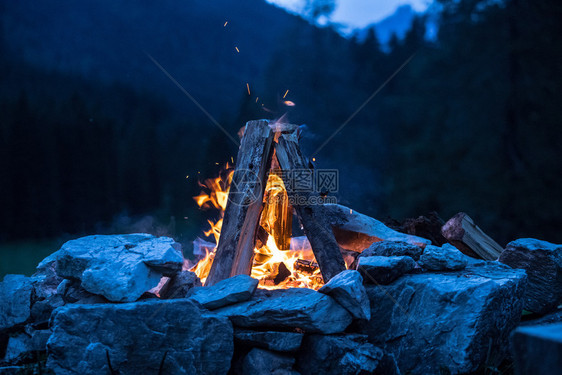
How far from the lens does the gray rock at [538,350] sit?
1124mm

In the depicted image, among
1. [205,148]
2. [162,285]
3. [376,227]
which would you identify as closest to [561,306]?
[376,227]

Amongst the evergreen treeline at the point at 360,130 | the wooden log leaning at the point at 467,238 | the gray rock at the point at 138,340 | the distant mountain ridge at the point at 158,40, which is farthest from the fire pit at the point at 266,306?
the distant mountain ridge at the point at 158,40

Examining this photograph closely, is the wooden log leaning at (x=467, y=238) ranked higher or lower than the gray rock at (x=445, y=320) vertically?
higher

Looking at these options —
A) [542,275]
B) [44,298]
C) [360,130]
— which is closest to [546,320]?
[542,275]

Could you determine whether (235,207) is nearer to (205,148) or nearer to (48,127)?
(205,148)

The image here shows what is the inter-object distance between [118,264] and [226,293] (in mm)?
693

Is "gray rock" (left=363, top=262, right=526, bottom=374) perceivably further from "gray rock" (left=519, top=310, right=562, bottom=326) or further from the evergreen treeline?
the evergreen treeline

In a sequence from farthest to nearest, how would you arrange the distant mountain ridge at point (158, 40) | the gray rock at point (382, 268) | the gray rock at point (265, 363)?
the distant mountain ridge at point (158, 40)
the gray rock at point (382, 268)
the gray rock at point (265, 363)

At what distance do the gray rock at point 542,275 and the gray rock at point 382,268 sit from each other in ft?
4.03

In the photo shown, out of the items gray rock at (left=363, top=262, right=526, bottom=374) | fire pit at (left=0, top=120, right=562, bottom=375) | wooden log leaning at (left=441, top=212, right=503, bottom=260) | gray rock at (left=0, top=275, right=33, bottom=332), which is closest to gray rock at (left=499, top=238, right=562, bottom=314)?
fire pit at (left=0, top=120, right=562, bottom=375)

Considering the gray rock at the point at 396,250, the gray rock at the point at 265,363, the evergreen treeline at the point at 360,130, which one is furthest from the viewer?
the evergreen treeline at the point at 360,130

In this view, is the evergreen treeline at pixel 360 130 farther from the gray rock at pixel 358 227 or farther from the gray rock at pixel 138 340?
the gray rock at pixel 138 340

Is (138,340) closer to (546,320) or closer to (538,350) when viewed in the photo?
(538,350)

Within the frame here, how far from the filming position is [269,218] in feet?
11.4
